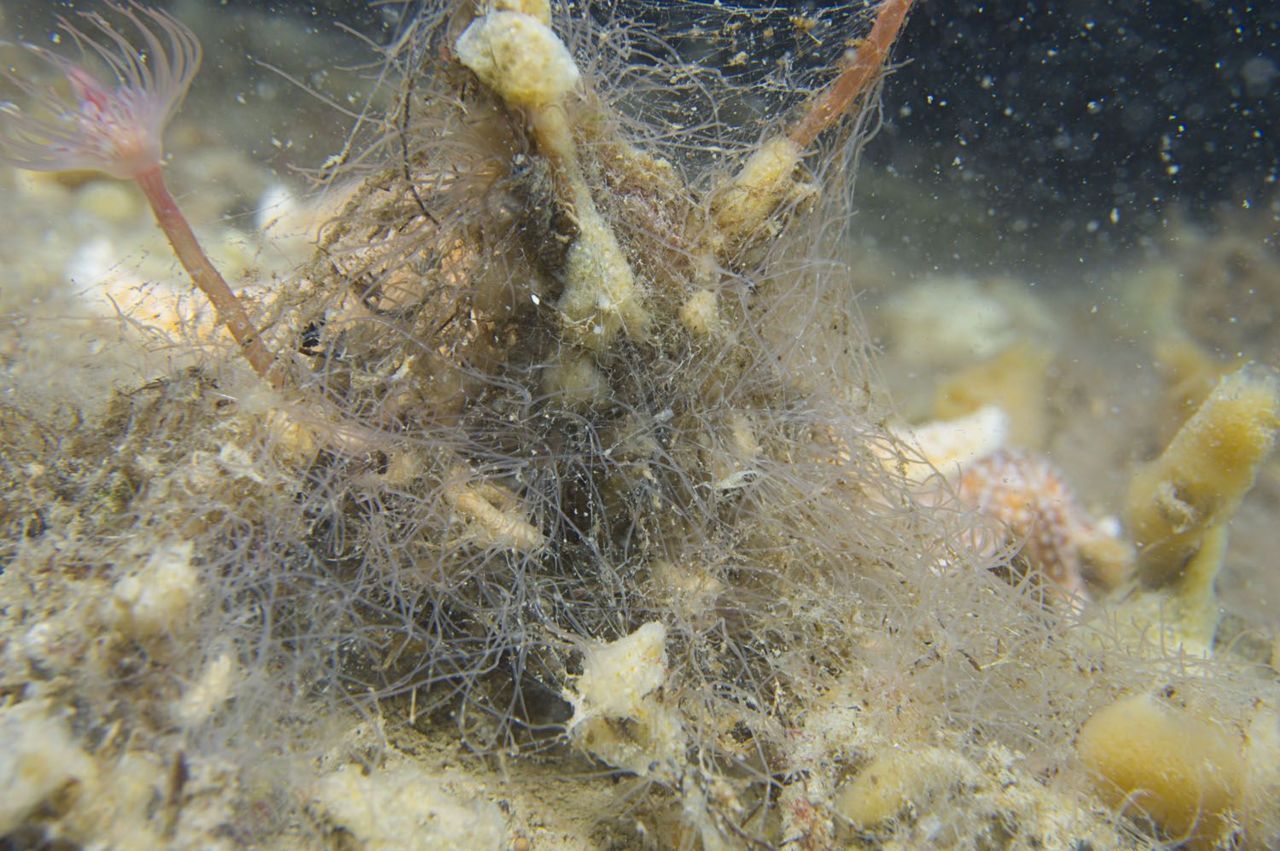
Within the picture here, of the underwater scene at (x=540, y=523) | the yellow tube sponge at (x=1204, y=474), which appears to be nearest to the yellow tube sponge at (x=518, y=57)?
the underwater scene at (x=540, y=523)

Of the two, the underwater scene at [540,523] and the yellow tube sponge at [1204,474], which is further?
the yellow tube sponge at [1204,474]

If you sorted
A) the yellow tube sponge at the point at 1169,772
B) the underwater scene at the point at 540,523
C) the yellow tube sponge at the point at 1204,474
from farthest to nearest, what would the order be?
the yellow tube sponge at the point at 1204,474, the yellow tube sponge at the point at 1169,772, the underwater scene at the point at 540,523

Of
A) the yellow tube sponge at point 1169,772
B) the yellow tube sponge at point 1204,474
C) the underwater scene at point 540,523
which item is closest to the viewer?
the underwater scene at point 540,523

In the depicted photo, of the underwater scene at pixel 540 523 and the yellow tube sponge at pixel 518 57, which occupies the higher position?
the yellow tube sponge at pixel 518 57

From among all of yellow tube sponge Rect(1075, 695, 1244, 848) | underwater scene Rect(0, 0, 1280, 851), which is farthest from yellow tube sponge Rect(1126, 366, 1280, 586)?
yellow tube sponge Rect(1075, 695, 1244, 848)

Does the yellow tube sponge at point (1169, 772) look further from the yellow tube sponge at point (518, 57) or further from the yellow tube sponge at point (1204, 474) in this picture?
the yellow tube sponge at point (1204, 474)

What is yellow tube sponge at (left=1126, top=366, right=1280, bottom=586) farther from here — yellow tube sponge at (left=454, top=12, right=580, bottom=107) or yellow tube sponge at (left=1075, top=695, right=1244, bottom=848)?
yellow tube sponge at (left=454, top=12, right=580, bottom=107)

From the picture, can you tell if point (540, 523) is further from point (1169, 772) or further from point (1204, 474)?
point (1204, 474)
